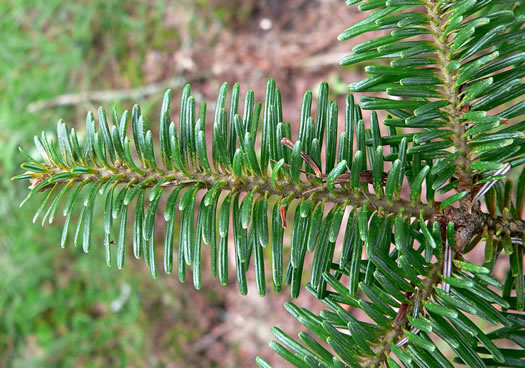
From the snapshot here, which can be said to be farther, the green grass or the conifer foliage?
the green grass

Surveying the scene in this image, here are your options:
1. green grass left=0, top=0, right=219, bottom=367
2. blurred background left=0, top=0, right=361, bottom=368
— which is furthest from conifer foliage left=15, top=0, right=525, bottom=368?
green grass left=0, top=0, right=219, bottom=367

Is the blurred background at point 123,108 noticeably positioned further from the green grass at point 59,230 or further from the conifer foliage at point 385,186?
the conifer foliage at point 385,186

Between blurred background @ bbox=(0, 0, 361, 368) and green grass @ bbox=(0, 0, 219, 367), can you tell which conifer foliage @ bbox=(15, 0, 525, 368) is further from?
green grass @ bbox=(0, 0, 219, 367)

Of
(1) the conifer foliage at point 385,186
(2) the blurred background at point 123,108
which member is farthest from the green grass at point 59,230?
(1) the conifer foliage at point 385,186

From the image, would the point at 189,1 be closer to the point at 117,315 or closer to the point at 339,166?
the point at 117,315

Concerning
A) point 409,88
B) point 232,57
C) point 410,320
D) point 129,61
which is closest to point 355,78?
point 232,57
